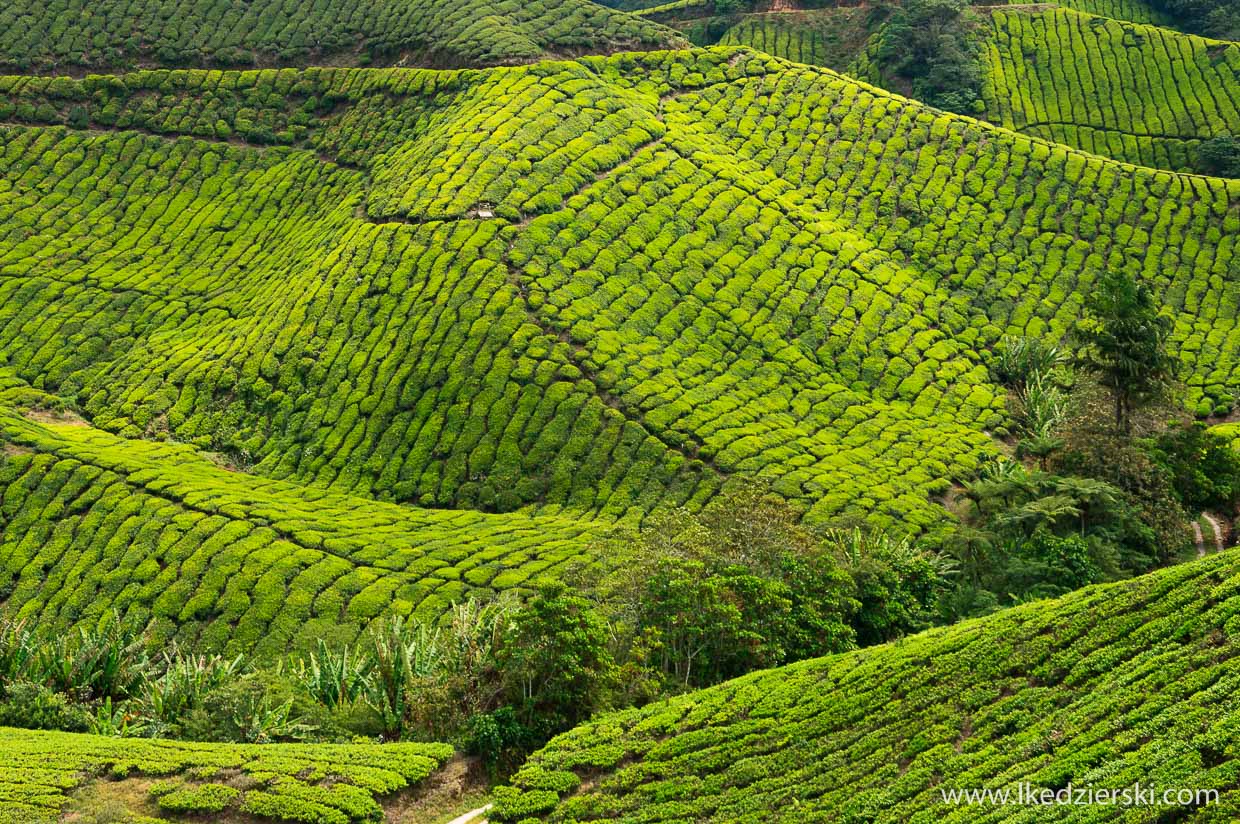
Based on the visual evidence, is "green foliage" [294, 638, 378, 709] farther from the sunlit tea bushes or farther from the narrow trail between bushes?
the sunlit tea bushes

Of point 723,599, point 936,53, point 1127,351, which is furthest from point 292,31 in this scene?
point 723,599

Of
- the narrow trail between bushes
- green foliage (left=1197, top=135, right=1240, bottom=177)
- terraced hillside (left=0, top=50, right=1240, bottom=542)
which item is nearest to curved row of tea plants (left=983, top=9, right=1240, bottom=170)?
green foliage (left=1197, top=135, right=1240, bottom=177)

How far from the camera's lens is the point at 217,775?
2061cm

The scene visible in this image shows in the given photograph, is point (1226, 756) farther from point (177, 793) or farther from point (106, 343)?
point (106, 343)

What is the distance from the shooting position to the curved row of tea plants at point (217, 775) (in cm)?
1967

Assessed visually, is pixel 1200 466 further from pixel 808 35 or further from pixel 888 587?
pixel 808 35

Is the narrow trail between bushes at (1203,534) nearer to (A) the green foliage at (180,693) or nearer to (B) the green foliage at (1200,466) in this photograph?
(B) the green foliage at (1200,466)

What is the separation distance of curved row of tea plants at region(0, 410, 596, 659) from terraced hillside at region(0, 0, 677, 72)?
124 ft

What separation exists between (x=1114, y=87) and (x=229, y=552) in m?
71.0

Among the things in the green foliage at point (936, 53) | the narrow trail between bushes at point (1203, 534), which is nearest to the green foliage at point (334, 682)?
the narrow trail between bushes at point (1203, 534)

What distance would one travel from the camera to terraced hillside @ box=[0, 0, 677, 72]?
68000 mm

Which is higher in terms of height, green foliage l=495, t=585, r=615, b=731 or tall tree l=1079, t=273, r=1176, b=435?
tall tree l=1079, t=273, r=1176, b=435

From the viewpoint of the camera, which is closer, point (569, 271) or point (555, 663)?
point (555, 663)

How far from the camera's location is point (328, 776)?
20844 mm
